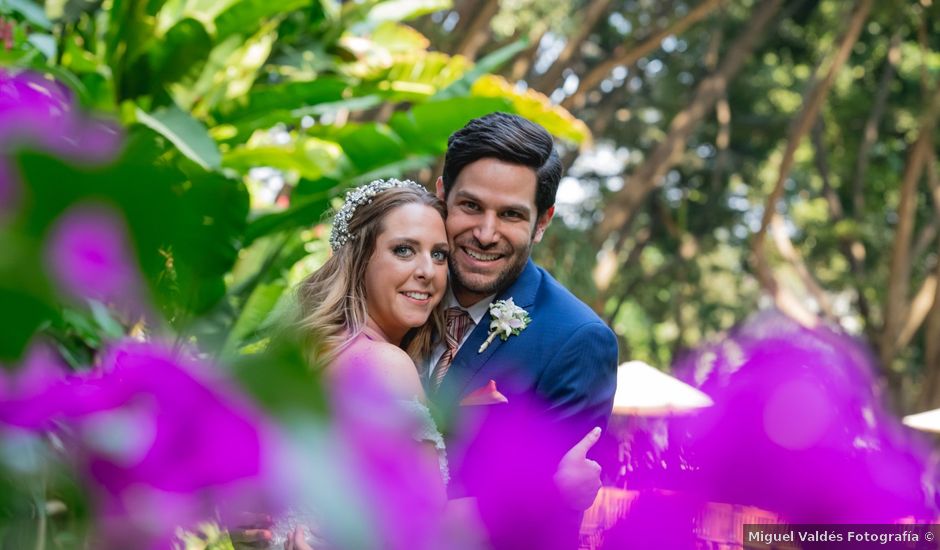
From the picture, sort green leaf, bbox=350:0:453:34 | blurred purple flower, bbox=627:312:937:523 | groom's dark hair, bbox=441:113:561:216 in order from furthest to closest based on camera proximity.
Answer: green leaf, bbox=350:0:453:34
groom's dark hair, bbox=441:113:561:216
blurred purple flower, bbox=627:312:937:523

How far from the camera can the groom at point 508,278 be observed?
7.00 ft

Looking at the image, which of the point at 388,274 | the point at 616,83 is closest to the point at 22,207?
the point at 388,274

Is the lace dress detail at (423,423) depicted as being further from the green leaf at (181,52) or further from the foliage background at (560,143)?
the green leaf at (181,52)

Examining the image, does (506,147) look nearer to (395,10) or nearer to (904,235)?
(395,10)

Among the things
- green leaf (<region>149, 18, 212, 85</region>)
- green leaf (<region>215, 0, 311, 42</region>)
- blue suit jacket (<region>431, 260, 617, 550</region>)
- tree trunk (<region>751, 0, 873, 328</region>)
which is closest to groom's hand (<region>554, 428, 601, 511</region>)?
blue suit jacket (<region>431, 260, 617, 550</region>)

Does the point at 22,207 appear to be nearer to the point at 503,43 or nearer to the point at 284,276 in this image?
the point at 284,276

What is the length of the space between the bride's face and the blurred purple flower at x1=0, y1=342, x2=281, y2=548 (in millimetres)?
1569

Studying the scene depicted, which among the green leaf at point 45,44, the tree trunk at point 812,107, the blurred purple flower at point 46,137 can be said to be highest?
the tree trunk at point 812,107

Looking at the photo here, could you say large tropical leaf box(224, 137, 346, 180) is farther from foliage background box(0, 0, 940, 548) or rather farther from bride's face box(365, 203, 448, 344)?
bride's face box(365, 203, 448, 344)

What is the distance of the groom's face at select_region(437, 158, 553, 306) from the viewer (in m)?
2.19

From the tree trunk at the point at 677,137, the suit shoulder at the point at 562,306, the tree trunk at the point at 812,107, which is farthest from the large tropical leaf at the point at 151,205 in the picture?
the tree trunk at the point at 677,137

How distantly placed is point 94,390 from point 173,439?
0.09 feet

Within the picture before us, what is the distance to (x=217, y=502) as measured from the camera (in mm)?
247

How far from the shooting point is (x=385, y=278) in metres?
1.89
